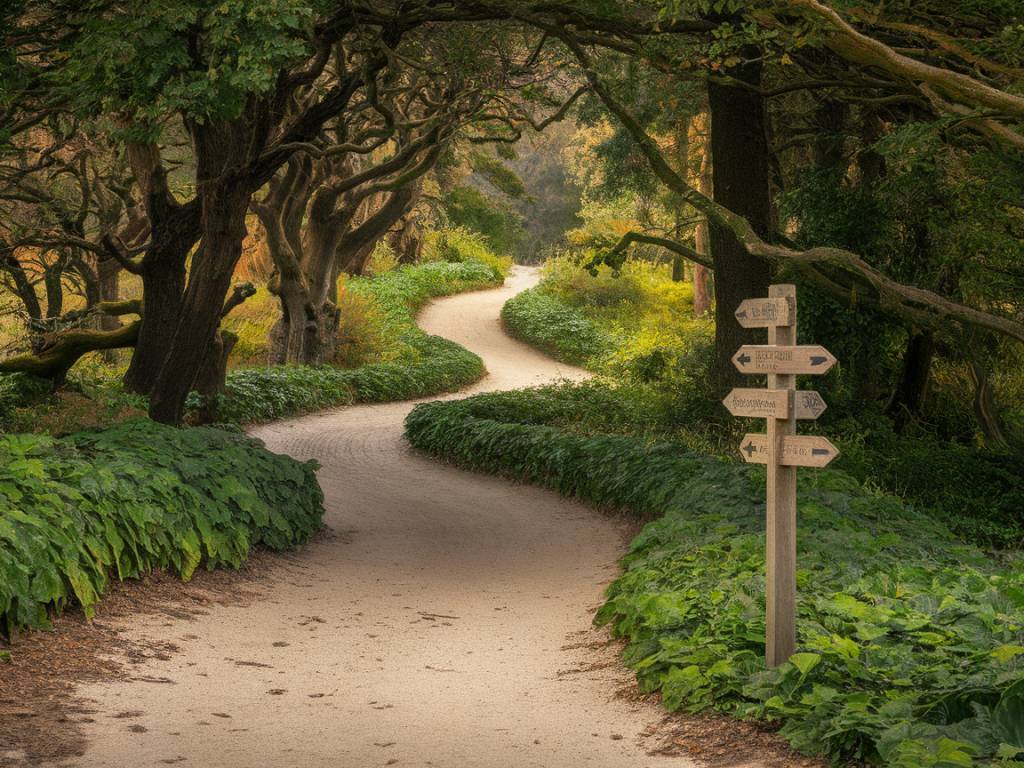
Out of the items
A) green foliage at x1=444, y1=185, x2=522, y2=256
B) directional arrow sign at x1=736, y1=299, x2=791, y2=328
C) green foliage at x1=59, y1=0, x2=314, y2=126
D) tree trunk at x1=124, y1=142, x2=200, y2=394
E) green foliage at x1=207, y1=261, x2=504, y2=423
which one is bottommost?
green foliage at x1=207, y1=261, x2=504, y2=423

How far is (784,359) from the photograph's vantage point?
5.98 m

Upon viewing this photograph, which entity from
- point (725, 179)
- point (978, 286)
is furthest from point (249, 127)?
point (978, 286)

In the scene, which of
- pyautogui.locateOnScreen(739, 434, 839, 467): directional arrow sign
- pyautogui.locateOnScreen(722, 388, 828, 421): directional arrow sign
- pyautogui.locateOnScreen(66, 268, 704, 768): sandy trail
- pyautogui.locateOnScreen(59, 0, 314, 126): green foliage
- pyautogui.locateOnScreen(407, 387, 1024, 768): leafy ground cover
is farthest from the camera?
pyautogui.locateOnScreen(59, 0, 314, 126): green foliage

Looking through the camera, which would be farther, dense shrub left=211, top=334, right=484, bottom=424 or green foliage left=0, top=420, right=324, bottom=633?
dense shrub left=211, top=334, right=484, bottom=424

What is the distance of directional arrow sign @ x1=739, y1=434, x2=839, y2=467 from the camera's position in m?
5.75

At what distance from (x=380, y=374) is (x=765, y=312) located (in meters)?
20.2

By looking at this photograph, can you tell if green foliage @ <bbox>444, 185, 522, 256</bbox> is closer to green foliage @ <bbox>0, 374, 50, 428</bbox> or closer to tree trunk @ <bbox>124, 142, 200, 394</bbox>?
tree trunk @ <bbox>124, 142, 200, 394</bbox>

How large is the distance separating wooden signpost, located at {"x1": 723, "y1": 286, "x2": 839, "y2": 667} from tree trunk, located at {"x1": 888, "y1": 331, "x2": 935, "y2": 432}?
1107 centimetres

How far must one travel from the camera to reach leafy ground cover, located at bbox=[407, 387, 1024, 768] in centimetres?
468

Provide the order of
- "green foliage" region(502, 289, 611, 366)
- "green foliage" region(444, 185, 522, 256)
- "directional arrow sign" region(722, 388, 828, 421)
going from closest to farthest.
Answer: "directional arrow sign" region(722, 388, 828, 421) < "green foliage" region(502, 289, 611, 366) < "green foliage" region(444, 185, 522, 256)

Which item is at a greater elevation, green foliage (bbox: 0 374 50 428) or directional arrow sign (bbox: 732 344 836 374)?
directional arrow sign (bbox: 732 344 836 374)

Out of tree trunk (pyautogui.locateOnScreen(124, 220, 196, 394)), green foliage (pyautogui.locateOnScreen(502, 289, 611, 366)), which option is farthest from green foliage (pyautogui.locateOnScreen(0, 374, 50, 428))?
green foliage (pyautogui.locateOnScreen(502, 289, 611, 366))

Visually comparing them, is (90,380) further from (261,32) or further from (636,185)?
(636,185)

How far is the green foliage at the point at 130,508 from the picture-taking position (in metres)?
6.75
